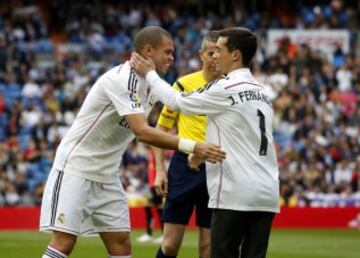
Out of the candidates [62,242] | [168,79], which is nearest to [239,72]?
[62,242]

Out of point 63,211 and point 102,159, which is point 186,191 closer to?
point 102,159

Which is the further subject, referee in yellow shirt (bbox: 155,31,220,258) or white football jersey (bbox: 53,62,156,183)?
referee in yellow shirt (bbox: 155,31,220,258)

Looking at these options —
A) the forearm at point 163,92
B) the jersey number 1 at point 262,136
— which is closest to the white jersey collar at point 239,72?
the jersey number 1 at point 262,136

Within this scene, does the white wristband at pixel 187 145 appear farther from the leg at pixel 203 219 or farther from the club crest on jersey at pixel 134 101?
the leg at pixel 203 219

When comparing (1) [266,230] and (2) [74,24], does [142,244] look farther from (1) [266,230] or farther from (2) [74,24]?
(2) [74,24]

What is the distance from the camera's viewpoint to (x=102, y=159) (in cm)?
959

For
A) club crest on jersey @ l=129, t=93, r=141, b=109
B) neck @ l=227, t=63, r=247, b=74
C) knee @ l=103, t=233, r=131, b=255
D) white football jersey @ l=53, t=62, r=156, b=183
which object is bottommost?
knee @ l=103, t=233, r=131, b=255

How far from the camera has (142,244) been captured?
1923 centimetres

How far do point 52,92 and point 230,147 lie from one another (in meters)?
22.0

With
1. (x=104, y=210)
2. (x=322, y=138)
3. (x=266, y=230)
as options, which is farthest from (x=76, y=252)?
(x=322, y=138)

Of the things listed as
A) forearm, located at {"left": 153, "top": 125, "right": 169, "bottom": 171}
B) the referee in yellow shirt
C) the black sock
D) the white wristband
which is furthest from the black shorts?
the black sock

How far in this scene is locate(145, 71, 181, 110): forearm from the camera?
8.84 m

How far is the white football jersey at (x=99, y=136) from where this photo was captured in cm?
946

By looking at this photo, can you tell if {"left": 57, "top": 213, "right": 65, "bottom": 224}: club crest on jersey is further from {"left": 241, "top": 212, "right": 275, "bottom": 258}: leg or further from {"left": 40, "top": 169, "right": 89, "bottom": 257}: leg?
{"left": 241, "top": 212, "right": 275, "bottom": 258}: leg
